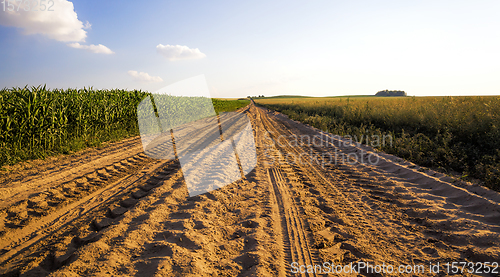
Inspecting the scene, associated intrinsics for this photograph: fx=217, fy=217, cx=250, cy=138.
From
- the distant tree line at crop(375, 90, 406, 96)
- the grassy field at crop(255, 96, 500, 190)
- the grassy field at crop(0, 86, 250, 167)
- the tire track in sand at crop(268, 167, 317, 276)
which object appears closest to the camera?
the tire track in sand at crop(268, 167, 317, 276)

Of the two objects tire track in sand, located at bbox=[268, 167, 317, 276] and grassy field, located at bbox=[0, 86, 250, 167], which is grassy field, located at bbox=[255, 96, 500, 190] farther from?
grassy field, located at bbox=[0, 86, 250, 167]

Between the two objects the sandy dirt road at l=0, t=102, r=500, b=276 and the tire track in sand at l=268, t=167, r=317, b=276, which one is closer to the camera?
the sandy dirt road at l=0, t=102, r=500, b=276

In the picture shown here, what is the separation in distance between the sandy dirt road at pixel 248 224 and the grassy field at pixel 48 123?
165 centimetres

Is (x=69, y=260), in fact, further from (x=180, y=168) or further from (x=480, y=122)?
(x=480, y=122)

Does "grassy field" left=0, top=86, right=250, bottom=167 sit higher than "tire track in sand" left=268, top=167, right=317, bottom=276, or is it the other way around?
"grassy field" left=0, top=86, right=250, bottom=167

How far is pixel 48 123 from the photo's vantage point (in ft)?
23.6

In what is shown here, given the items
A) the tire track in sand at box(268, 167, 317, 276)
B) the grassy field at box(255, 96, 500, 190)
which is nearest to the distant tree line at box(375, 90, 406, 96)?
the grassy field at box(255, 96, 500, 190)

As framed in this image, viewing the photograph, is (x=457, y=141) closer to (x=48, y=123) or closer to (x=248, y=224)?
(x=248, y=224)

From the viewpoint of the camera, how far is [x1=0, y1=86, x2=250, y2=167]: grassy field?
636 cm

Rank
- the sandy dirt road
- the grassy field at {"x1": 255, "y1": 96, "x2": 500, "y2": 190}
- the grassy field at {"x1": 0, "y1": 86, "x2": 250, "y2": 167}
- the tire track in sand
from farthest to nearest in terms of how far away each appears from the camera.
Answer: the grassy field at {"x1": 0, "y1": 86, "x2": 250, "y2": 167} → the grassy field at {"x1": 255, "y1": 96, "x2": 500, "y2": 190} → the tire track in sand → the sandy dirt road

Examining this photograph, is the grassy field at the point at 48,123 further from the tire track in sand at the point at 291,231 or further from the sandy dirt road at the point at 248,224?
the tire track in sand at the point at 291,231

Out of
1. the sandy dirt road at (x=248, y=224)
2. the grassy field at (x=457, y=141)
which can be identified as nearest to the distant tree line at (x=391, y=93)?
the grassy field at (x=457, y=141)

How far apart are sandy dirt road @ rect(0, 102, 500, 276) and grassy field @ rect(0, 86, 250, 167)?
5.42ft

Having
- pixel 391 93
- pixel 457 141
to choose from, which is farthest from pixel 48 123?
pixel 391 93
